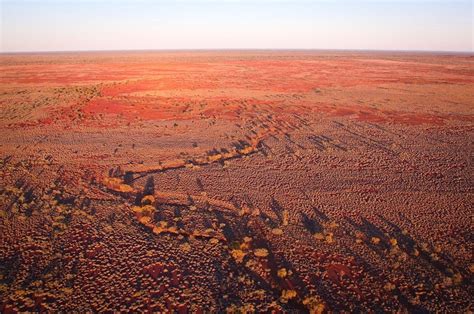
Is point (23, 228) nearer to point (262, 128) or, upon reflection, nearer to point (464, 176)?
point (262, 128)

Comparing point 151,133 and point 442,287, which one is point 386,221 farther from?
point 151,133

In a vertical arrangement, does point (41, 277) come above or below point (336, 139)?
below

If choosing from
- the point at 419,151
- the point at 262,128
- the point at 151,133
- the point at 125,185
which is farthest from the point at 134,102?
the point at 419,151

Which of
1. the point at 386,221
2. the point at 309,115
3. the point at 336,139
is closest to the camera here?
the point at 386,221

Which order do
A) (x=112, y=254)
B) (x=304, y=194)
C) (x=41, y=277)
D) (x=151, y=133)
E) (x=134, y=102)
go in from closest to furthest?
(x=41, y=277), (x=112, y=254), (x=304, y=194), (x=151, y=133), (x=134, y=102)

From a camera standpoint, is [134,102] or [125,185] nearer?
[125,185]

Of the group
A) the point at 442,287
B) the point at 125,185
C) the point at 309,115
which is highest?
the point at 309,115
